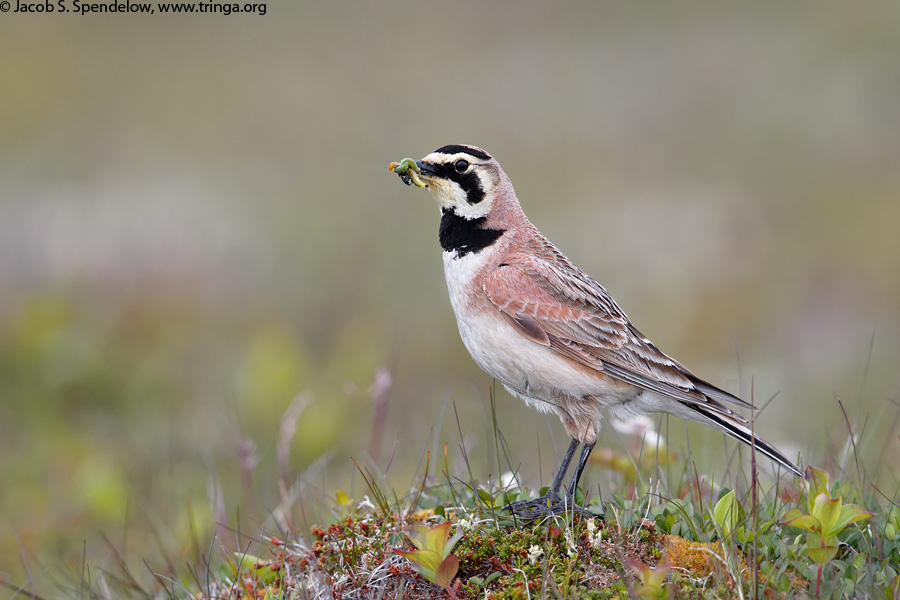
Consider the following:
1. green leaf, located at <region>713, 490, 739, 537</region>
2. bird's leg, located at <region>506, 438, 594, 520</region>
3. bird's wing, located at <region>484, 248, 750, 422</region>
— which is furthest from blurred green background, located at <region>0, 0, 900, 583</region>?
bird's wing, located at <region>484, 248, 750, 422</region>

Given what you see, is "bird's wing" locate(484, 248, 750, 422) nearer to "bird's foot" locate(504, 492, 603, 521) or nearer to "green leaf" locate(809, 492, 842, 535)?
"bird's foot" locate(504, 492, 603, 521)

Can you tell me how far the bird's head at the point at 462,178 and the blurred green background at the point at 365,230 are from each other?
1177 millimetres

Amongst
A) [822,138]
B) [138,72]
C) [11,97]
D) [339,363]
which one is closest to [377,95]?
[138,72]

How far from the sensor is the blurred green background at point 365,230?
8.68 meters

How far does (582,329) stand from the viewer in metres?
4.95

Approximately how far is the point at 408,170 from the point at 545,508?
1.93m

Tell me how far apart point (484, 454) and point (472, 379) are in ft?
7.14

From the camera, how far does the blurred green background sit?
868 centimetres

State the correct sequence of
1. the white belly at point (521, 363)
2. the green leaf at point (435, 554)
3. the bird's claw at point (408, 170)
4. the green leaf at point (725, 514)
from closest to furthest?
the green leaf at point (435, 554) < the green leaf at point (725, 514) < the white belly at point (521, 363) < the bird's claw at point (408, 170)

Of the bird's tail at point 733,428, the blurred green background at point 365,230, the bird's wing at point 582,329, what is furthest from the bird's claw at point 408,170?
the bird's tail at point 733,428

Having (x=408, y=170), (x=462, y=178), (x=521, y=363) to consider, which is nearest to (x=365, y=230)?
(x=462, y=178)

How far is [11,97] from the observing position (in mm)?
18094

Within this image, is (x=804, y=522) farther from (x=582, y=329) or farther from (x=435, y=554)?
(x=582, y=329)

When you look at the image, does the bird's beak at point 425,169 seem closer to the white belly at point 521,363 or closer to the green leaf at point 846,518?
the white belly at point 521,363
